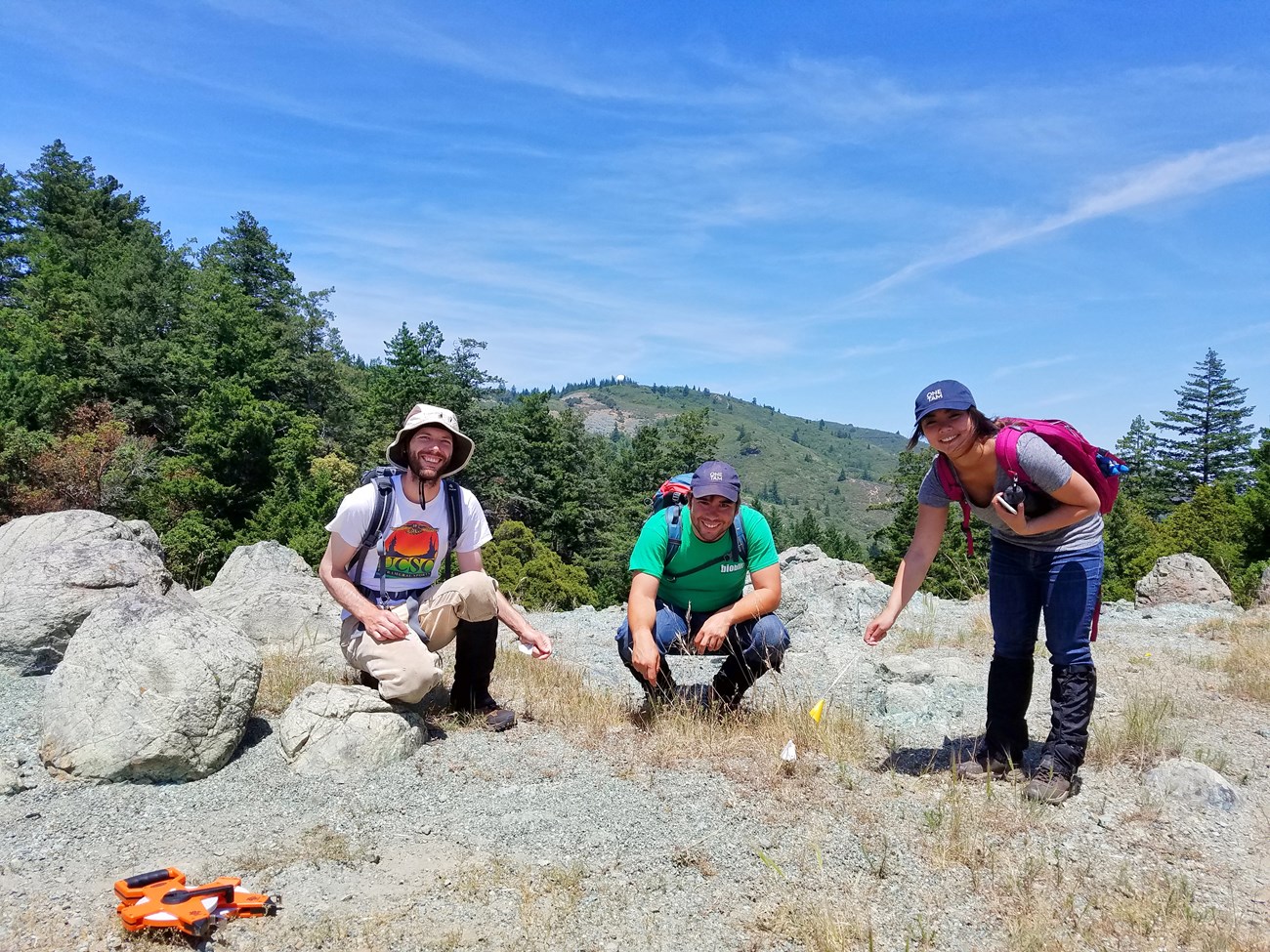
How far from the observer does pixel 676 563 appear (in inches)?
183

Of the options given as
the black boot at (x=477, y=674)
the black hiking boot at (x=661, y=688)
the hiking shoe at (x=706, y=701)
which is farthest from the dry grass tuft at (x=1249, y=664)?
the black boot at (x=477, y=674)

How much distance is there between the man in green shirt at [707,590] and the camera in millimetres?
4387

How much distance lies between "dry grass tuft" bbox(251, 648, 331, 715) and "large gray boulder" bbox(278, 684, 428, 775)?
39 cm

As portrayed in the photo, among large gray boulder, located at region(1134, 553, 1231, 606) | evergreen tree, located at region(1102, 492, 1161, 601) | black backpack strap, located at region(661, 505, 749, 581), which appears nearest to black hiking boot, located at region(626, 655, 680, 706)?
black backpack strap, located at region(661, 505, 749, 581)

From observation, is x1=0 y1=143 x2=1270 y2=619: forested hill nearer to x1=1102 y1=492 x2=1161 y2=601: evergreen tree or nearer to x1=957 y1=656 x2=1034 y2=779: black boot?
x1=1102 y1=492 x2=1161 y2=601: evergreen tree

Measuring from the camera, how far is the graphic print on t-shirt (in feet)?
14.8

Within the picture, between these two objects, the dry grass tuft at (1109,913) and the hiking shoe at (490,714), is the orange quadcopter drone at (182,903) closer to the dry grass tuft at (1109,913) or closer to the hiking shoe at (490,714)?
the hiking shoe at (490,714)

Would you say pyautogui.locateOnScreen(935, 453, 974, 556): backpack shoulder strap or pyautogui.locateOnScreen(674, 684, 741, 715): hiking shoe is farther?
pyautogui.locateOnScreen(674, 684, 741, 715): hiking shoe

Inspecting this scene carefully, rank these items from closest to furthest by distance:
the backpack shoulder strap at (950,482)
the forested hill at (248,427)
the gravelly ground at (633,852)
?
the gravelly ground at (633,852) < the backpack shoulder strap at (950,482) < the forested hill at (248,427)

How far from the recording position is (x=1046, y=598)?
3.81 metres

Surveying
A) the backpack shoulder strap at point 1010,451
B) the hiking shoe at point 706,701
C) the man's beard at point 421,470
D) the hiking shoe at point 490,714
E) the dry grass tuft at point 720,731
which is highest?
the backpack shoulder strap at point 1010,451

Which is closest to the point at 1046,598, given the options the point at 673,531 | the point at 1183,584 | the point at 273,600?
the point at 673,531

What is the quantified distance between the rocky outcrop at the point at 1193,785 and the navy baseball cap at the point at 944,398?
6.74 feet

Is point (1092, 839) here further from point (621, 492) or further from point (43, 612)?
point (621, 492)
